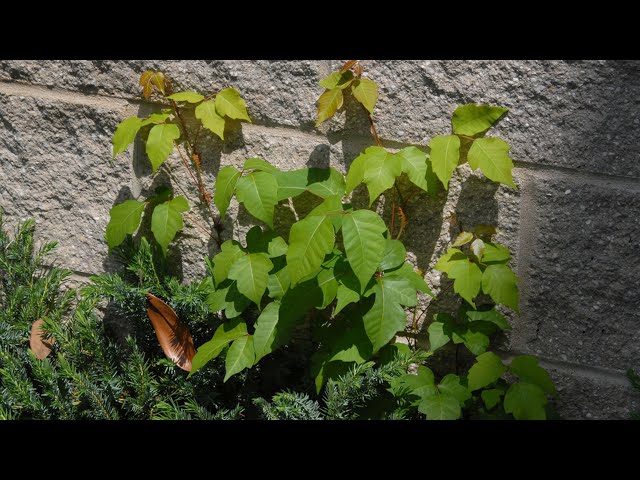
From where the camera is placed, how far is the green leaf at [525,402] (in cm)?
163

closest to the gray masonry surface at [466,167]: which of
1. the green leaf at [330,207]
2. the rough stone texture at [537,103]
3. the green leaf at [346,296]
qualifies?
the rough stone texture at [537,103]

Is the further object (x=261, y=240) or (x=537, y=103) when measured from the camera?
(x=261, y=240)

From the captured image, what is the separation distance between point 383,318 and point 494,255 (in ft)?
1.12

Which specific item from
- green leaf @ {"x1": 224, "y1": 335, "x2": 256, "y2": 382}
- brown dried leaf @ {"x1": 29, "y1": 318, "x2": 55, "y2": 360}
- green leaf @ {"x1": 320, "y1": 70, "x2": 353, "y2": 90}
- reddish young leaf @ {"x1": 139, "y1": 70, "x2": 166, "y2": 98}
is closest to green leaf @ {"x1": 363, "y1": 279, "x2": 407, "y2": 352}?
green leaf @ {"x1": 224, "y1": 335, "x2": 256, "y2": 382}

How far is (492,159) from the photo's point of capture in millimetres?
1599

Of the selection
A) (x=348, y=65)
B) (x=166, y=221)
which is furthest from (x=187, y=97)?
(x=348, y=65)

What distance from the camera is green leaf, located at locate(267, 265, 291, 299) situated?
1.71 m

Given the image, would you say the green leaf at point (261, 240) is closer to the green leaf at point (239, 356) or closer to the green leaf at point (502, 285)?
the green leaf at point (239, 356)

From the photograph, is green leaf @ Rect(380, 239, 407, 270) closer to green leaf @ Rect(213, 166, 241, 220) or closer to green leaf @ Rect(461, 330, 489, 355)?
green leaf @ Rect(461, 330, 489, 355)

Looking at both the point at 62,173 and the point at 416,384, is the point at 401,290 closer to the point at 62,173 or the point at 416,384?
the point at 416,384

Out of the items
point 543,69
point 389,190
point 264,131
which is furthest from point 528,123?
point 264,131

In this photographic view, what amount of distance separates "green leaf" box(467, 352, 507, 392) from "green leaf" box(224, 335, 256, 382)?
568 mm

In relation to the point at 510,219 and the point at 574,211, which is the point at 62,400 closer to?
the point at 510,219

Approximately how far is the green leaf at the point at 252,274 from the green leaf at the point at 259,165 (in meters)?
0.22
